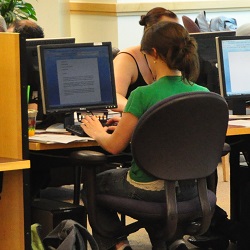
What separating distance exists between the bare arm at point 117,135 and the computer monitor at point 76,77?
1.18 ft

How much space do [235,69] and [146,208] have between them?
137cm

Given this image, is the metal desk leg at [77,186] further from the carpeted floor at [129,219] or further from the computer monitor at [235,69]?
the computer monitor at [235,69]

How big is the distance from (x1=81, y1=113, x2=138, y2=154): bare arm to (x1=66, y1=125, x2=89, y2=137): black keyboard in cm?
7

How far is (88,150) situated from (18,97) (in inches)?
23.5

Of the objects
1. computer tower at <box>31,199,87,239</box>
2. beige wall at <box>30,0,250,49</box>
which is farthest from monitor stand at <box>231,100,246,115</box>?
beige wall at <box>30,0,250,49</box>

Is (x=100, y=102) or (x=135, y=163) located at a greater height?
(x=100, y=102)

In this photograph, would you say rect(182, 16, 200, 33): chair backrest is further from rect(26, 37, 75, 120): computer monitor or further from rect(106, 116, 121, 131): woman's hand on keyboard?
rect(106, 116, 121, 131): woman's hand on keyboard

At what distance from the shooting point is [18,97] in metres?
3.12

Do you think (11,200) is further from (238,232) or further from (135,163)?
(238,232)

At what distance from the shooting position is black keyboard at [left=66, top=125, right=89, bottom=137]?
368cm

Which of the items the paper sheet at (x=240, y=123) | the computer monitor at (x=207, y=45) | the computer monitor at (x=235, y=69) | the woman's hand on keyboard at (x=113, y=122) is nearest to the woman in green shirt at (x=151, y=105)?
the woman's hand on keyboard at (x=113, y=122)

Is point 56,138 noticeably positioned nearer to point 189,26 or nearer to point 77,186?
point 77,186

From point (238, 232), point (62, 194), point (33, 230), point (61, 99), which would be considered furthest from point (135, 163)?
point (62, 194)

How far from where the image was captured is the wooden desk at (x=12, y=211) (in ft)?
10.4
